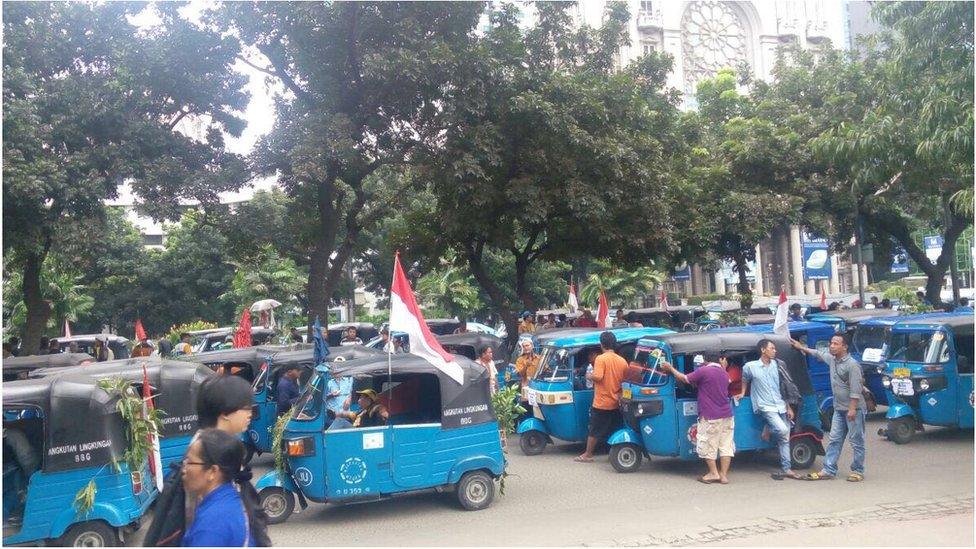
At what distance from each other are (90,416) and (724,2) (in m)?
74.5

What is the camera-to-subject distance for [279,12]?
1533 centimetres

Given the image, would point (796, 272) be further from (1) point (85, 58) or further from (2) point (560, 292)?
(1) point (85, 58)

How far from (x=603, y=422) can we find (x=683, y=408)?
147 cm

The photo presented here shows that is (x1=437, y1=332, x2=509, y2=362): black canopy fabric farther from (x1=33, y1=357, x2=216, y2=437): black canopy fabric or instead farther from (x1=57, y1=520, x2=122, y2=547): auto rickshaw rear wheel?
(x1=57, y1=520, x2=122, y2=547): auto rickshaw rear wheel

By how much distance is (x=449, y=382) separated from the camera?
8.77 meters

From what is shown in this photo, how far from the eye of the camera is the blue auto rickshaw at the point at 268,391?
12055mm

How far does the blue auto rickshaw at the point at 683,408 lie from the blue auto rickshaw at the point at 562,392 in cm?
133

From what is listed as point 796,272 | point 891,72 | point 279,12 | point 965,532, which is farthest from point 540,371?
point 796,272

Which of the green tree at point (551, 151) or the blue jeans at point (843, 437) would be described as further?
the green tree at point (551, 151)

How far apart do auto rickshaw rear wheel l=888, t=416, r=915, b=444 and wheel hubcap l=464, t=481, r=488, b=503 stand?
20.4 ft

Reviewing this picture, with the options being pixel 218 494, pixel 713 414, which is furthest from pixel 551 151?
pixel 218 494

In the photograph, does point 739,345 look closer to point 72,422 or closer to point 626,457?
point 626,457

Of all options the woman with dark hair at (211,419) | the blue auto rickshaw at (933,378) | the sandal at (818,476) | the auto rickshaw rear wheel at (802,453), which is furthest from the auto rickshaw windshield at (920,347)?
the woman with dark hair at (211,419)

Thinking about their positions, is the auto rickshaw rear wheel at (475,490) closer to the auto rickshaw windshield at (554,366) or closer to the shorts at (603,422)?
the shorts at (603,422)
